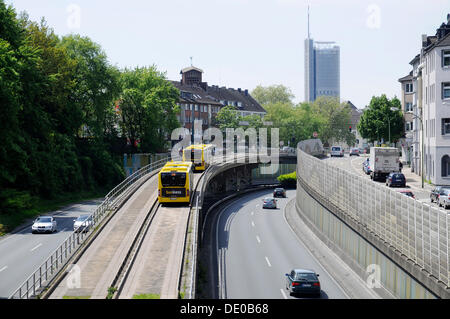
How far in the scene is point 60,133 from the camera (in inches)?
2739

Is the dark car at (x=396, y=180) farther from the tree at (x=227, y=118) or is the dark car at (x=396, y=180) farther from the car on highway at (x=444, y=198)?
the tree at (x=227, y=118)

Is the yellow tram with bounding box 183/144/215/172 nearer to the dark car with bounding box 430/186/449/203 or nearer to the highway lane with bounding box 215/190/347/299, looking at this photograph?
the highway lane with bounding box 215/190/347/299

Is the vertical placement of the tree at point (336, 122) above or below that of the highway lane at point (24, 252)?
above

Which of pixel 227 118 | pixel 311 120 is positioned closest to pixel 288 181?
pixel 227 118

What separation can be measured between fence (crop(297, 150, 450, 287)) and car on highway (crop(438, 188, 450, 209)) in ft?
22.4

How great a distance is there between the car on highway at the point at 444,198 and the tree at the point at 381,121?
2421 inches

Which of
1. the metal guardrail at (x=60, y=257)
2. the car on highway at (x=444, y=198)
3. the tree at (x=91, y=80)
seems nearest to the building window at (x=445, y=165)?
the car on highway at (x=444, y=198)

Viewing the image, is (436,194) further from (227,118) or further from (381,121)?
(227,118)

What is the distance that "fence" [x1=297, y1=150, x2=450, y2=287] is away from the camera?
22.0 meters

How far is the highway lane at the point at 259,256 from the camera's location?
32.5m

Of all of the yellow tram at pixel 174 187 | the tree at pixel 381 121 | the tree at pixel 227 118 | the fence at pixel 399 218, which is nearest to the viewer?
the fence at pixel 399 218

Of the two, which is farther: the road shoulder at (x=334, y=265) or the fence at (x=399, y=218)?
the road shoulder at (x=334, y=265)

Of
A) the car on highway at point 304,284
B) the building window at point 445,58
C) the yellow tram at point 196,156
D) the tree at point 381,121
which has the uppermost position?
the building window at point 445,58

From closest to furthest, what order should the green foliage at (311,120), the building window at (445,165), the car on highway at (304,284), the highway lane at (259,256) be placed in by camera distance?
the car on highway at (304,284) < the highway lane at (259,256) < the building window at (445,165) < the green foliage at (311,120)
